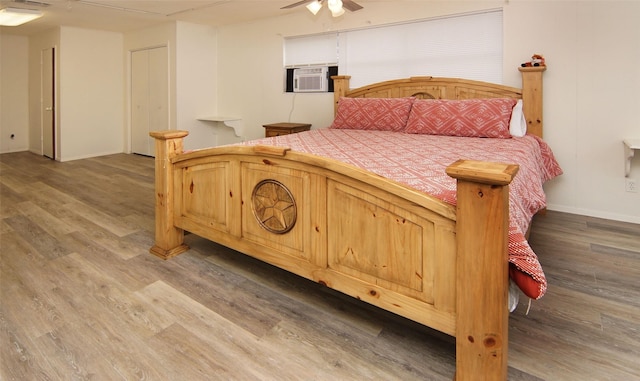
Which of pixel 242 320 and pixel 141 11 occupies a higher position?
pixel 141 11

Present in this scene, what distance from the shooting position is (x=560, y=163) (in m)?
3.41

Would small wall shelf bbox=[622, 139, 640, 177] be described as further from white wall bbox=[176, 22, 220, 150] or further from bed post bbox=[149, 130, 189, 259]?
white wall bbox=[176, 22, 220, 150]

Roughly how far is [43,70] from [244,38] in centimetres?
363

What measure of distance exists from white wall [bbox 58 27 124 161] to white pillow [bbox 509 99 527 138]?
20.9 feet

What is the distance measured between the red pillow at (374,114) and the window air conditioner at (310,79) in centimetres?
93

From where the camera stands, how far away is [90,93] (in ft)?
20.9

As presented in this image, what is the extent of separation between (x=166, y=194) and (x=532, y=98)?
3118 mm

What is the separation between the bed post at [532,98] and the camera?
3.31 m

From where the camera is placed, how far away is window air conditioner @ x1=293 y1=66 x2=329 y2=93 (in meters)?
4.86

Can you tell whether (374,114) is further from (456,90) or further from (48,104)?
(48,104)

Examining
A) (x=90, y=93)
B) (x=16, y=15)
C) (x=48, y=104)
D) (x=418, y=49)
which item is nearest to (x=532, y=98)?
(x=418, y=49)

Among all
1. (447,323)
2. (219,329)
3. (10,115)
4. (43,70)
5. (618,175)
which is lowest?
(219,329)

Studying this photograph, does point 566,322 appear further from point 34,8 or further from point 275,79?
point 34,8

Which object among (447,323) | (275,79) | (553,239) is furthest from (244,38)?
(447,323)
